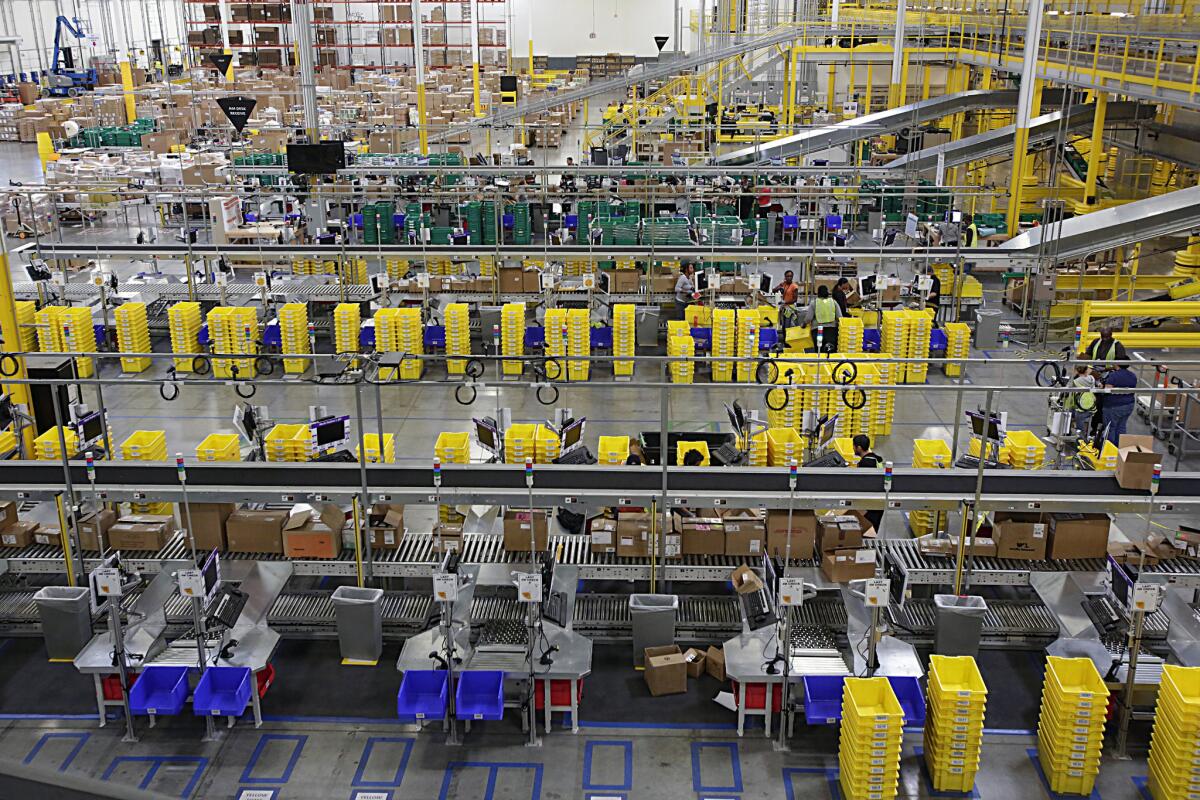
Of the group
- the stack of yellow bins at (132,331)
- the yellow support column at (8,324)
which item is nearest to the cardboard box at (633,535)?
the yellow support column at (8,324)

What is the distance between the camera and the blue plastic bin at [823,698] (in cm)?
779

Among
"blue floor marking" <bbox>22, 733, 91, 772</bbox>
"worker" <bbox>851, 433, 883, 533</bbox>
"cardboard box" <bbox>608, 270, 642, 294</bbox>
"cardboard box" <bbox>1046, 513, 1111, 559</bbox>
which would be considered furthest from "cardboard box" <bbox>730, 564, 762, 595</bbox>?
"cardboard box" <bbox>608, 270, 642, 294</bbox>

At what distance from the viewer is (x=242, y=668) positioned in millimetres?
8070

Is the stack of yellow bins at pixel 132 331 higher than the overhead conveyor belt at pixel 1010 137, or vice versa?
the overhead conveyor belt at pixel 1010 137

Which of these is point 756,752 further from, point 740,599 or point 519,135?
point 519,135

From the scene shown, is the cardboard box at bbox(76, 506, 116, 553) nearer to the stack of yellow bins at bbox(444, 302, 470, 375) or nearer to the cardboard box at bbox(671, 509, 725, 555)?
the cardboard box at bbox(671, 509, 725, 555)

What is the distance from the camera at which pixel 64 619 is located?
8.79 m

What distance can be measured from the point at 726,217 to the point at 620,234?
267 cm

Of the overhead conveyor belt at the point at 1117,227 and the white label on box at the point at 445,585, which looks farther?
the overhead conveyor belt at the point at 1117,227

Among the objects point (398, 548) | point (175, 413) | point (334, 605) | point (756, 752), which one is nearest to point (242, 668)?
point (334, 605)

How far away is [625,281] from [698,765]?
1146 centimetres

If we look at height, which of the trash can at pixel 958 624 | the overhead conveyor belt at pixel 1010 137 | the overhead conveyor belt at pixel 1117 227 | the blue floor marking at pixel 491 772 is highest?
the overhead conveyor belt at pixel 1010 137

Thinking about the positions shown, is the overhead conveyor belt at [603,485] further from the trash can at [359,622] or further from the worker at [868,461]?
the worker at [868,461]

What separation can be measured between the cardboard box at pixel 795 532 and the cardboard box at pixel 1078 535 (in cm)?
206
